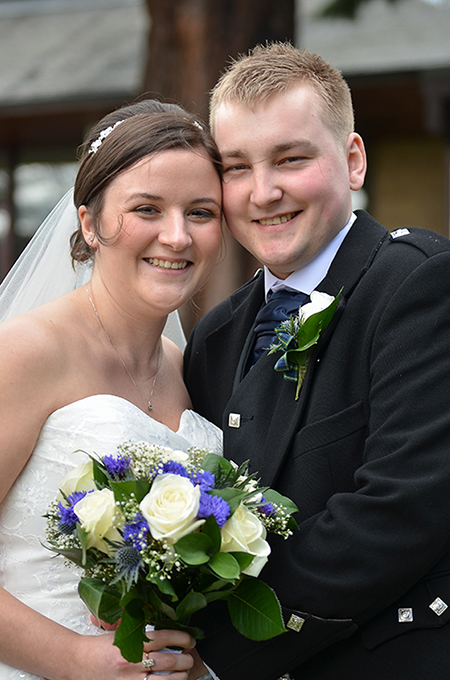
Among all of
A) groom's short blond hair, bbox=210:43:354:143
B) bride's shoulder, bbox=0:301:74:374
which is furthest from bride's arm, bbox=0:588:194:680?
groom's short blond hair, bbox=210:43:354:143

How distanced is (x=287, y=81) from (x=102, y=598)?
1858mm

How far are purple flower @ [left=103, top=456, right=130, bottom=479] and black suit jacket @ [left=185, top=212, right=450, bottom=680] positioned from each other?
0.59m

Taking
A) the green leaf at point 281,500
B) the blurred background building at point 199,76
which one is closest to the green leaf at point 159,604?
the green leaf at point 281,500

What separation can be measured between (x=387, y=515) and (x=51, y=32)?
12.2 meters

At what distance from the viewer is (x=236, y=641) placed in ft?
7.84

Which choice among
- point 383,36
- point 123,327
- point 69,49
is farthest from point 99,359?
point 69,49

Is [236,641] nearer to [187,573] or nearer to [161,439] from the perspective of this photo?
[187,573]

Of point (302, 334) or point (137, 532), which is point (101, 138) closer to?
point (302, 334)

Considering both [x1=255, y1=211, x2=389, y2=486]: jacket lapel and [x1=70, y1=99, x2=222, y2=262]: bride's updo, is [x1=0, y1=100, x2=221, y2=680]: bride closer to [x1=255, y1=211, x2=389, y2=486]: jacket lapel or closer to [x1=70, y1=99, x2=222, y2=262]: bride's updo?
[x1=70, y1=99, x2=222, y2=262]: bride's updo

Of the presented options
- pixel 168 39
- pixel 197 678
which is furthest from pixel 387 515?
pixel 168 39

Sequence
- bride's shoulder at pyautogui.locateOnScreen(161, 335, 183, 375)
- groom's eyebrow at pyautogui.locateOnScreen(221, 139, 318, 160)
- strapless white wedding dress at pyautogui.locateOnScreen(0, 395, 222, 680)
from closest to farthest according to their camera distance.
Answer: strapless white wedding dress at pyautogui.locateOnScreen(0, 395, 222, 680), groom's eyebrow at pyautogui.locateOnScreen(221, 139, 318, 160), bride's shoulder at pyautogui.locateOnScreen(161, 335, 183, 375)

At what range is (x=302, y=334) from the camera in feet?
8.25

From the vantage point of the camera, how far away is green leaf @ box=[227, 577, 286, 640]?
2082mm

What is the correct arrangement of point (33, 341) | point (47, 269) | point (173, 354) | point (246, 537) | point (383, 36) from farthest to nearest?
1. point (383, 36)
2. point (173, 354)
3. point (47, 269)
4. point (33, 341)
5. point (246, 537)
